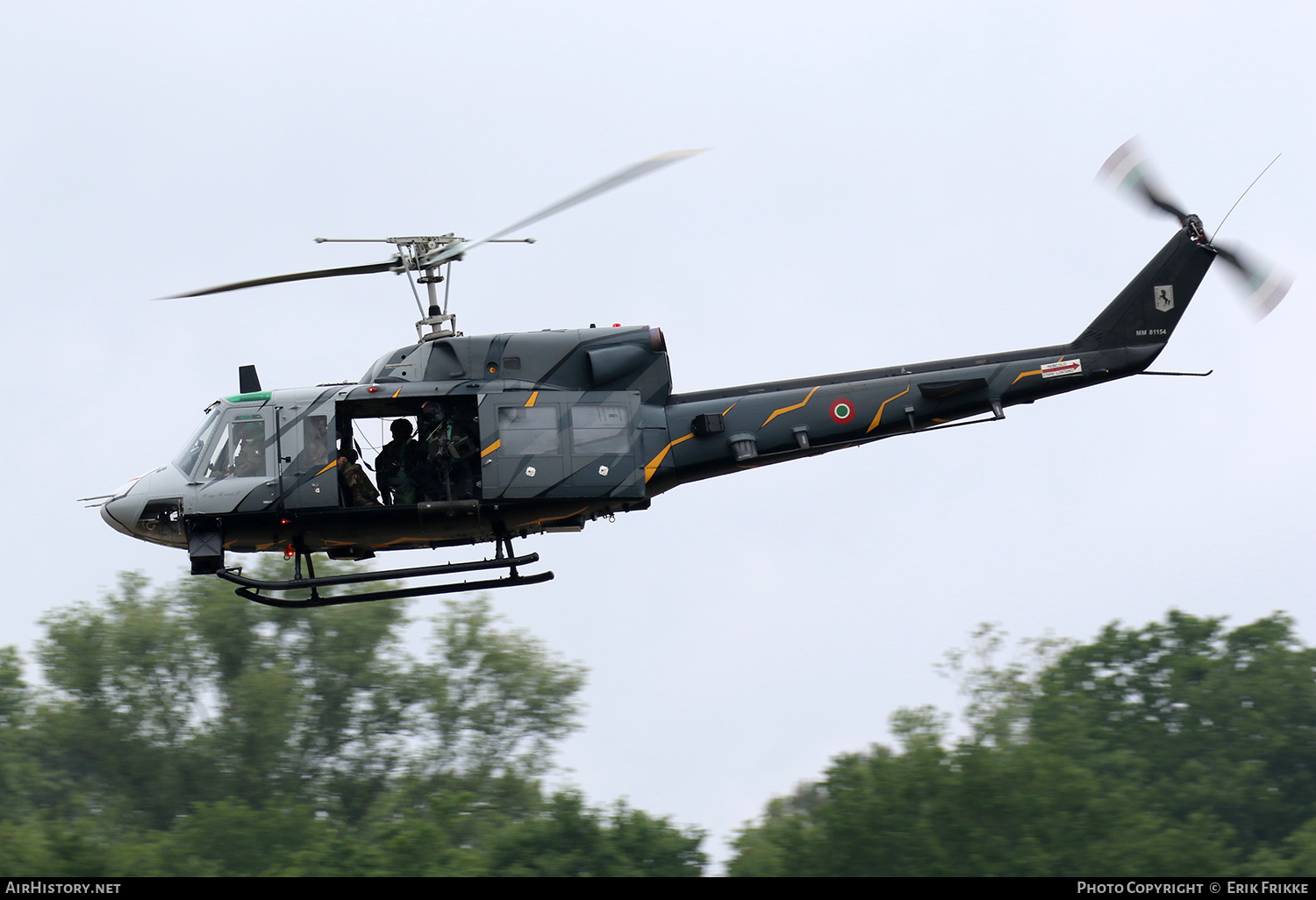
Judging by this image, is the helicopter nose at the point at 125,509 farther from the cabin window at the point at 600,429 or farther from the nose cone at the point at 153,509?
the cabin window at the point at 600,429

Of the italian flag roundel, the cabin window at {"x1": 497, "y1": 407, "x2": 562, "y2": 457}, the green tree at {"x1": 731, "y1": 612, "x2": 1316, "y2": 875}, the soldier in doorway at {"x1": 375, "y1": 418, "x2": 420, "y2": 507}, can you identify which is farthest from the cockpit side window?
the green tree at {"x1": 731, "y1": 612, "x2": 1316, "y2": 875}

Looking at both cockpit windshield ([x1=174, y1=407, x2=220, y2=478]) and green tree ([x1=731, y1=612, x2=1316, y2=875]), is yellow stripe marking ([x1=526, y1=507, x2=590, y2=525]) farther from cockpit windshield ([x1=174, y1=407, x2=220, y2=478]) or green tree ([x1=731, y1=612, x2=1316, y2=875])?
green tree ([x1=731, y1=612, x2=1316, y2=875])

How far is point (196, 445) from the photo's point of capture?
15.6m

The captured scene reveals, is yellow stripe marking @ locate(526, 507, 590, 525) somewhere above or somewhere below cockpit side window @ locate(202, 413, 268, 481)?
below

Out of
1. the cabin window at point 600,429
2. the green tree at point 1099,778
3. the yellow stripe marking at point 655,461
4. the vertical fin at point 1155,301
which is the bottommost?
the green tree at point 1099,778

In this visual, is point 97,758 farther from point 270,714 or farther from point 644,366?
point 644,366

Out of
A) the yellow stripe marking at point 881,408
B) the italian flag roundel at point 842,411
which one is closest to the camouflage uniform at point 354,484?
the italian flag roundel at point 842,411

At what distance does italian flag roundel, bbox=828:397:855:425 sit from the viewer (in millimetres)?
16219

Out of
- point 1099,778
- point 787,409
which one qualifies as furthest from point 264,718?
point 787,409

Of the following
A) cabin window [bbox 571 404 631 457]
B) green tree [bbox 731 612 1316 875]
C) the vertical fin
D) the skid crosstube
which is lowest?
green tree [bbox 731 612 1316 875]

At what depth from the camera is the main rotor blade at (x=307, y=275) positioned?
596 inches

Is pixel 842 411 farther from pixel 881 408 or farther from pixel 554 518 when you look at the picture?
pixel 554 518

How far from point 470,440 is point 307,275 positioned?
2.53 m

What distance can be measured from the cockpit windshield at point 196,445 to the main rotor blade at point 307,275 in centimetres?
136
